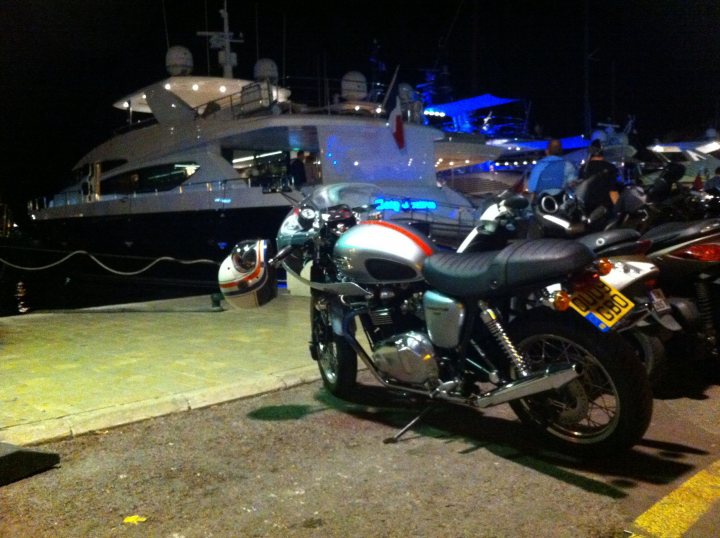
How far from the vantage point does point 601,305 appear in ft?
10.0

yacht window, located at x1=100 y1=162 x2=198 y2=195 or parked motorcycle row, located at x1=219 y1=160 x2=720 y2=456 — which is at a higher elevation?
yacht window, located at x1=100 y1=162 x2=198 y2=195

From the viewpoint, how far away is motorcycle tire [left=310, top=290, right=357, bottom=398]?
450 cm

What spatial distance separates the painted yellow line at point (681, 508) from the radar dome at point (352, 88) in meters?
16.1

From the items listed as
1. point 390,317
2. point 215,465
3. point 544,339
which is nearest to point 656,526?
point 544,339

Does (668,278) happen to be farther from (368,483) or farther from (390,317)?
(368,483)

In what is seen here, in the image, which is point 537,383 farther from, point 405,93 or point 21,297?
point 405,93

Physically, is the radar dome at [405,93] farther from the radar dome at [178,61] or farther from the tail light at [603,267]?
the tail light at [603,267]

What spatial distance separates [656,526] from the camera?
261 centimetres

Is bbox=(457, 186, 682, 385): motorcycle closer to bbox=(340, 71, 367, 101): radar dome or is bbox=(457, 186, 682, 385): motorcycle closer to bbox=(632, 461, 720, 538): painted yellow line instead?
bbox=(632, 461, 720, 538): painted yellow line

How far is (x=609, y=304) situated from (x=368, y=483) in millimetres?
1422

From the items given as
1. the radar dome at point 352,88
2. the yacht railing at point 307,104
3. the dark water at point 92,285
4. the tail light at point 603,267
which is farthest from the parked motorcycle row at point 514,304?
the radar dome at point 352,88

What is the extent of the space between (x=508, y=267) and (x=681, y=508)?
126 centimetres

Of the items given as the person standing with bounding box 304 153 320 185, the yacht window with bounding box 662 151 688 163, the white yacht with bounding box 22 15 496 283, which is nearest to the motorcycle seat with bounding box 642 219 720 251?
the yacht window with bounding box 662 151 688 163

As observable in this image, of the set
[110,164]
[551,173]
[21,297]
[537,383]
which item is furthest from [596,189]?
[110,164]
